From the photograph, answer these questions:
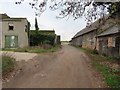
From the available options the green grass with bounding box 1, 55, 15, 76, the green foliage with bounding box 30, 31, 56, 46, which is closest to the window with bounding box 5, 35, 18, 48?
the green foliage with bounding box 30, 31, 56, 46

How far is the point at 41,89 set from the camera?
36.9ft

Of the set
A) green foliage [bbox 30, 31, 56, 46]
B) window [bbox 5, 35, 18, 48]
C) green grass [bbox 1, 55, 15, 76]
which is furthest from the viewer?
green foliage [bbox 30, 31, 56, 46]

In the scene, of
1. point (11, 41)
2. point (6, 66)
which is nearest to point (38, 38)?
point (11, 41)

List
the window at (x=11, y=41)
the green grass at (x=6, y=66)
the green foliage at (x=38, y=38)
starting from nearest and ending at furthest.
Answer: the green grass at (x=6, y=66) < the window at (x=11, y=41) < the green foliage at (x=38, y=38)

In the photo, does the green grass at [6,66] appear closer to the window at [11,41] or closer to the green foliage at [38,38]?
the window at [11,41]

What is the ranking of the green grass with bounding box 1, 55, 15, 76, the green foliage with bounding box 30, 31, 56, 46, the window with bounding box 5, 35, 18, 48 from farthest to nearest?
the green foliage with bounding box 30, 31, 56, 46 < the window with bounding box 5, 35, 18, 48 < the green grass with bounding box 1, 55, 15, 76

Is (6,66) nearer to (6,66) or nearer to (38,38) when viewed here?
(6,66)

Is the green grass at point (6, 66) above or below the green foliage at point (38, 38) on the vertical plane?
below

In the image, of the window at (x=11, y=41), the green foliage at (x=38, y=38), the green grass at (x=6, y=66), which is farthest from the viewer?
the green foliage at (x=38, y=38)

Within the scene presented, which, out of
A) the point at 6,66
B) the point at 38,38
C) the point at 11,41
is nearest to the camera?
the point at 6,66

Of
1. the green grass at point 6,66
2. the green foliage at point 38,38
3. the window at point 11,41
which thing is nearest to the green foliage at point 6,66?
the green grass at point 6,66

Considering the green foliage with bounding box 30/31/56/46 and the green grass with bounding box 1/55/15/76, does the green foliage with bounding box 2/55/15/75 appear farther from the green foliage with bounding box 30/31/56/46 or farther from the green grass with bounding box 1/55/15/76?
the green foliage with bounding box 30/31/56/46

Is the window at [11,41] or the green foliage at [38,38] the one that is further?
the green foliage at [38,38]

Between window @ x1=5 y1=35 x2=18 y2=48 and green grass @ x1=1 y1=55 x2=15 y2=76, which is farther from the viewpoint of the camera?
window @ x1=5 y1=35 x2=18 y2=48
